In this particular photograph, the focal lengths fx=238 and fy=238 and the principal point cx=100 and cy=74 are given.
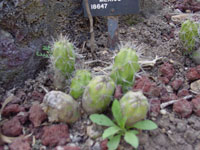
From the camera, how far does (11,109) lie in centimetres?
193

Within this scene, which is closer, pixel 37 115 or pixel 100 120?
pixel 100 120

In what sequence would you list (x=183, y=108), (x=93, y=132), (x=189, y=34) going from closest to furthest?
(x=93, y=132) < (x=183, y=108) < (x=189, y=34)

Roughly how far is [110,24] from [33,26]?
89 centimetres

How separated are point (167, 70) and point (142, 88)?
0.68m

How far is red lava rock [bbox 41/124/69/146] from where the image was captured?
5.50 ft

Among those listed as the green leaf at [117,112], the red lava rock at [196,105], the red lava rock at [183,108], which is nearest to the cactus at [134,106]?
the green leaf at [117,112]

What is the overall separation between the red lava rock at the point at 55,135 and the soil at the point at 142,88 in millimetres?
24

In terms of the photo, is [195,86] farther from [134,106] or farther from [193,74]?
[134,106]

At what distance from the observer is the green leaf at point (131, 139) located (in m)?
1.46

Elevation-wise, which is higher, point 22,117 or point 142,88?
point 142,88

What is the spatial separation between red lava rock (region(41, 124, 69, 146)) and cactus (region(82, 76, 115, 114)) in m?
0.25

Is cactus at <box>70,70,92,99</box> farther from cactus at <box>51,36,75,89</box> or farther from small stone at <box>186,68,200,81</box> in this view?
small stone at <box>186,68,200,81</box>

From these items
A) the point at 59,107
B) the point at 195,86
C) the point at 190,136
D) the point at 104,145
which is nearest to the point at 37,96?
the point at 59,107

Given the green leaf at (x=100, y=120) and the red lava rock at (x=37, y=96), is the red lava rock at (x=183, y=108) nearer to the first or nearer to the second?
the green leaf at (x=100, y=120)
